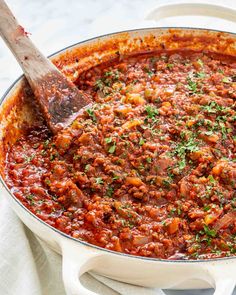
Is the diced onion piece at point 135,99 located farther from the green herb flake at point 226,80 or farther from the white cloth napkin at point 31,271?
the white cloth napkin at point 31,271

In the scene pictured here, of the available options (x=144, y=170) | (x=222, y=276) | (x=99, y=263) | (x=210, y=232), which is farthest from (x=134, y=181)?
(x=222, y=276)

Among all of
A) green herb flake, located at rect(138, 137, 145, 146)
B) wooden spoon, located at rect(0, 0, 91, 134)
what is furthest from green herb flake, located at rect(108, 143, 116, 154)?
wooden spoon, located at rect(0, 0, 91, 134)

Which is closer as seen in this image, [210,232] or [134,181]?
[210,232]

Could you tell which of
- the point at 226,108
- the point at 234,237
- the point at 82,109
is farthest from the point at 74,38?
the point at 234,237

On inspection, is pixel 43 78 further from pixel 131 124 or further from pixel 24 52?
pixel 131 124

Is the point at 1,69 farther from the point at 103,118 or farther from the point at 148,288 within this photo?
the point at 148,288

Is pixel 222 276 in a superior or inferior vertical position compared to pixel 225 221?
inferior

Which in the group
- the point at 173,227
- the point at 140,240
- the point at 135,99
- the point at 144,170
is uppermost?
the point at 135,99
